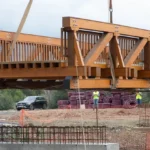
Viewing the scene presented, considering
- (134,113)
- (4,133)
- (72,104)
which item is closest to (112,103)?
(72,104)

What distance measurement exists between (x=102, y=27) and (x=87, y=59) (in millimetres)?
864

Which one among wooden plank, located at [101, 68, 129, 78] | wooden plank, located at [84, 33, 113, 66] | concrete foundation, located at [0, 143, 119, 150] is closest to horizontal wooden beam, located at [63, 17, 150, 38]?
wooden plank, located at [84, 33, 113, 66]

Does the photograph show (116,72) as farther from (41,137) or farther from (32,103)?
(32,103)

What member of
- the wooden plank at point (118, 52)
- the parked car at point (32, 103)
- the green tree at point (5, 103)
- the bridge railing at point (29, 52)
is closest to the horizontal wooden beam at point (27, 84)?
the bridge railing at point (29, 52)

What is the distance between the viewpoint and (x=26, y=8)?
13.2 meters

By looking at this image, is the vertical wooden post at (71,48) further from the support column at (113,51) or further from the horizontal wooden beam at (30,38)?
the horizontal wooden beam at (30,38)

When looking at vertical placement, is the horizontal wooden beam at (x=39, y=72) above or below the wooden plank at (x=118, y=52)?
below

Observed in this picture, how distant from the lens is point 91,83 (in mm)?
14406

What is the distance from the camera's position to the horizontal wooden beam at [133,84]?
50.4 feet

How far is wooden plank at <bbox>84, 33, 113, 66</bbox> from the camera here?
13.7m

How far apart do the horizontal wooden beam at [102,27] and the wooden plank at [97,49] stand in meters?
0.18

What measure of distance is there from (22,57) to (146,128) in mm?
13614

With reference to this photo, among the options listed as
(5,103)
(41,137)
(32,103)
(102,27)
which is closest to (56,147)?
(41,137)

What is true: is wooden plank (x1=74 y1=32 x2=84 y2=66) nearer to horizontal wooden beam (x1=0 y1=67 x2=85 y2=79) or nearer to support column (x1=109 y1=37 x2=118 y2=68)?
horizontal wooden beam (x1=0 y1=67 x2=85 y2=79)
